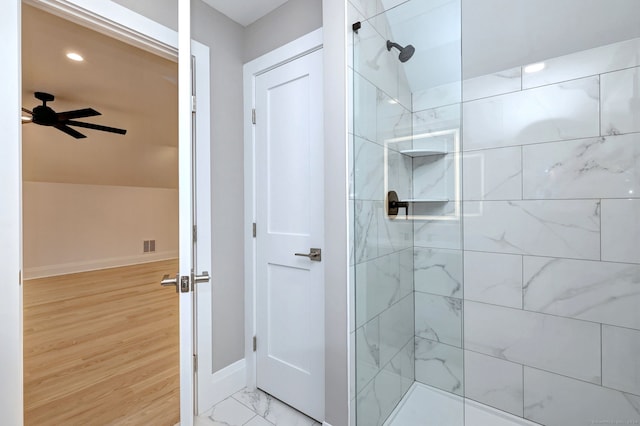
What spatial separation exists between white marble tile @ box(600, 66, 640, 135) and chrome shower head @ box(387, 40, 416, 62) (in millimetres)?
949

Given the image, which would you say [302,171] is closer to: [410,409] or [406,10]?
[406,10]

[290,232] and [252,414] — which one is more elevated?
[290,232]

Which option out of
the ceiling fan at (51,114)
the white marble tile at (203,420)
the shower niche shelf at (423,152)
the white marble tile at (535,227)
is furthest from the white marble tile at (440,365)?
the ceiling fan at (51,114)

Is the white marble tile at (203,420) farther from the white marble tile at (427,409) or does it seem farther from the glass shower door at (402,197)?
the white marble tile at (427,409)

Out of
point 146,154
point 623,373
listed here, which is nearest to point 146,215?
point 146,154

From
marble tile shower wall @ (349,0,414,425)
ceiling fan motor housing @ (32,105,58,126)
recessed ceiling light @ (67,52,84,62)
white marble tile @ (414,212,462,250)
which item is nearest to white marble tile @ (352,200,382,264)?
marble tile shower wall @ (349,0,414,425)

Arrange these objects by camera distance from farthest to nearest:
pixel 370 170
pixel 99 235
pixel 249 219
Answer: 1. pixel 99 235
2. pixel 249 219
3. pixel 370 170

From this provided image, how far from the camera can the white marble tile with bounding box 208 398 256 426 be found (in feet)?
5.43

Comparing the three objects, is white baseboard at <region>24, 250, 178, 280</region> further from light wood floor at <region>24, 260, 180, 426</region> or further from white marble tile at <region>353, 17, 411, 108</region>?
white marble tile at <region>353, 17, 411, 108</region>

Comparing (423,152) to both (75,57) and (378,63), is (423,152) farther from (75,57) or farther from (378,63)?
(75,57)

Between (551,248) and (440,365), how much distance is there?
89 cm

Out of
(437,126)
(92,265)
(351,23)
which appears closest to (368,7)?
(351,23)

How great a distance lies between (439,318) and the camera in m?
1.54

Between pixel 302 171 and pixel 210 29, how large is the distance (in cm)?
110
